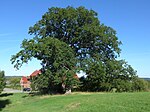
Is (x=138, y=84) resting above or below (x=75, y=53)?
below

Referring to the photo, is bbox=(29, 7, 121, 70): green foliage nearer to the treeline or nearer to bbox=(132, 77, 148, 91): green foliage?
the treeline

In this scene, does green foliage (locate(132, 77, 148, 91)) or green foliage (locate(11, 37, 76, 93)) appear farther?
green foliage (locate(132, 77, 148, 91))

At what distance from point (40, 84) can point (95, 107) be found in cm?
2430

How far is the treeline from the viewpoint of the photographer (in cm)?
4528

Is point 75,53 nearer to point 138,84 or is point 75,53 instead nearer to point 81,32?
point 81,32

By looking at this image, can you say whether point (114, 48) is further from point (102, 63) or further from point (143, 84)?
point (143, 84)

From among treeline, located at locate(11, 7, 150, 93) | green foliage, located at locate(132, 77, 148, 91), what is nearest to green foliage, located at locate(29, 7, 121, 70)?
treeline, located at locate(11, 7, 150, 93)

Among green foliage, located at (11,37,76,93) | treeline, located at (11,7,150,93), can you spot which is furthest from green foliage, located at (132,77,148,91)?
green foliage, located at (11,37,76,93)

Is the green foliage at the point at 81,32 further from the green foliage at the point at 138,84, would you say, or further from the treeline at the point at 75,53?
the green foliage at the point at 138,84

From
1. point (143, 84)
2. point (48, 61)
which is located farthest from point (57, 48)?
point (143, 84)

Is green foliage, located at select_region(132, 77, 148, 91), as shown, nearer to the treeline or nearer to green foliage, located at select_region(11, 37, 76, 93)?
the treeline

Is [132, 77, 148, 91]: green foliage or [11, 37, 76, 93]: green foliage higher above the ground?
[11, 37, 76, 93]: green foliage

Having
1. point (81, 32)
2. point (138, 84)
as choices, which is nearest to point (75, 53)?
point (81, 32)

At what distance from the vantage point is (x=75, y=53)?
48688mm
